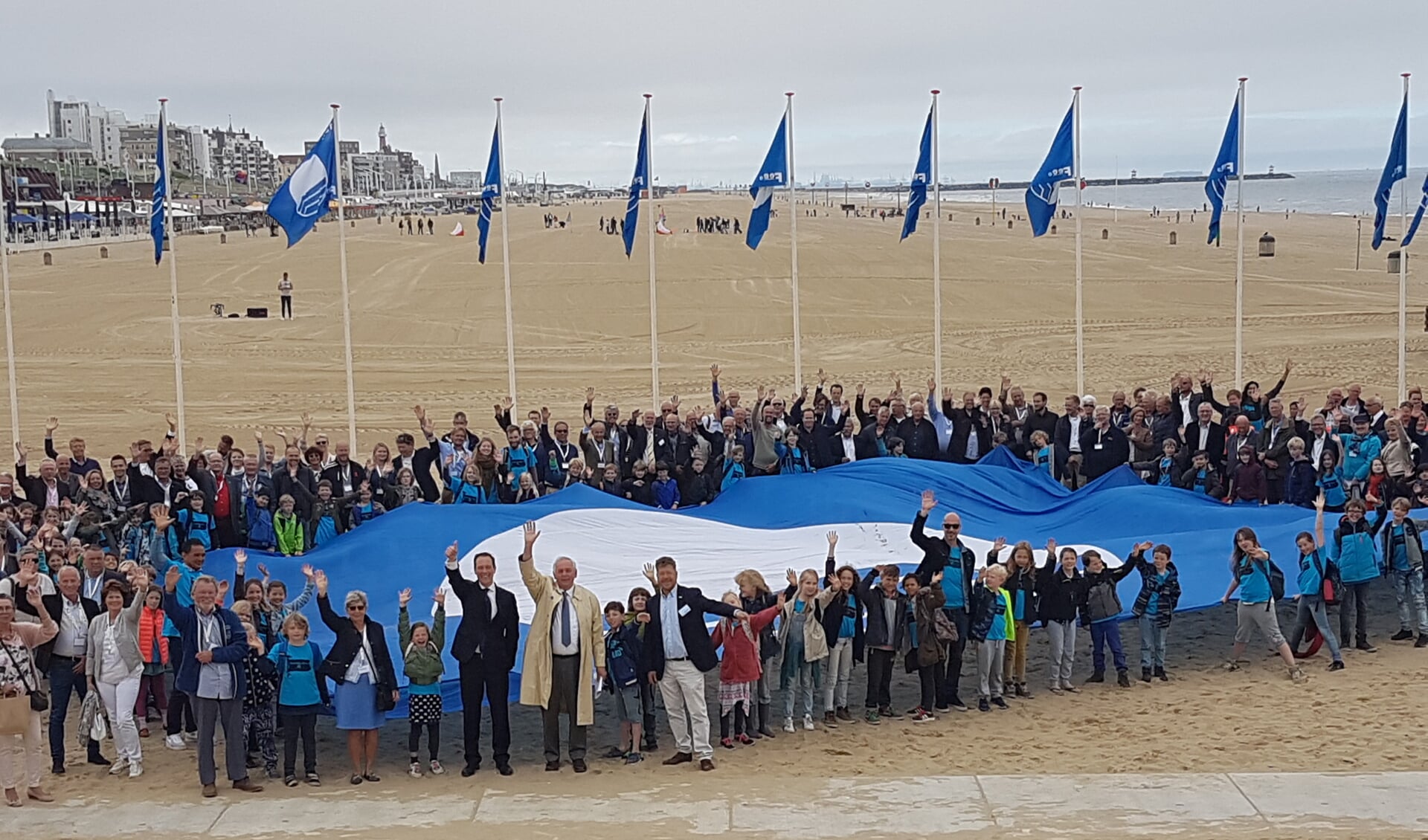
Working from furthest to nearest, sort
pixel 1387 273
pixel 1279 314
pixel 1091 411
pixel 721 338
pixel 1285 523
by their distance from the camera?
pixel 1387 273 → pixel 1279 314 → pixel 721 338 → pixel 1091 411 → pixel 1285 523

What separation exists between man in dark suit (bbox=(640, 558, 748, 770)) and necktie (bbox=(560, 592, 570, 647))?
0.48 metres

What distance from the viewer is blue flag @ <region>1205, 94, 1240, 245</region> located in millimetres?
18625

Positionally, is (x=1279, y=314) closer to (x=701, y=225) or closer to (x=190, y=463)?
(x=190, y=463)

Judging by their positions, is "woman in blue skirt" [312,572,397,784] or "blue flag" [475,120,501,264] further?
"blue flag" [475,120,501,264]

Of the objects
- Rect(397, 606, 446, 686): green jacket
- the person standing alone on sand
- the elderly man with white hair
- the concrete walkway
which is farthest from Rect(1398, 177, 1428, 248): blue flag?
the person standing alone on sand

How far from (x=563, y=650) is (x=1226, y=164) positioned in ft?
44.6

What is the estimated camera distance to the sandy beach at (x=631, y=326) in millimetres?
26656

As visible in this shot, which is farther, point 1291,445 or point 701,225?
point 701,225

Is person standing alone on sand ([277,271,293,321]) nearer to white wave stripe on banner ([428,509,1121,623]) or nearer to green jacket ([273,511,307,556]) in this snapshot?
green jacket ([273,511,307,556])

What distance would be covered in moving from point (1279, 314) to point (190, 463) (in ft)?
101

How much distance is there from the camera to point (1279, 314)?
121ft

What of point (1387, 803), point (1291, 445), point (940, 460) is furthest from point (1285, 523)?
point (1387, 803)

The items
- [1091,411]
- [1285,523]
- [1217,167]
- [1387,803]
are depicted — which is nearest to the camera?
[1387,803]

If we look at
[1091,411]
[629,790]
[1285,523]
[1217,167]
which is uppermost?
[1217,167]
